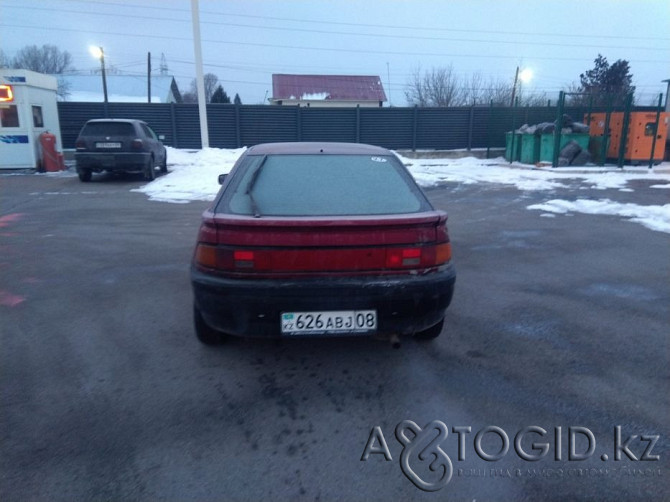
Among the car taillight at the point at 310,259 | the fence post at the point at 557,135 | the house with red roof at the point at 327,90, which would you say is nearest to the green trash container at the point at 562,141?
the fence post at the point at 557,135

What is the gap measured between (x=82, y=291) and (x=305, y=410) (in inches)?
124

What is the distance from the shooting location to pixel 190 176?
15.1 meters

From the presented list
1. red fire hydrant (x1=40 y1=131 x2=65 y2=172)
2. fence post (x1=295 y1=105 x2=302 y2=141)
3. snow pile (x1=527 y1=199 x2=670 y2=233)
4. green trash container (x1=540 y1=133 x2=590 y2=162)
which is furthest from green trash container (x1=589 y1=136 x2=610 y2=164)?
red fire hydrant (x1=40 y1=131 x2=65 y2=172)

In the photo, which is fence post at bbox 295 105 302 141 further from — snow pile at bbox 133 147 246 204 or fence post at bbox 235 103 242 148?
snow pile at bbox 133 147 246 204

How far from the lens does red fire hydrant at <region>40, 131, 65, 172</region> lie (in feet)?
53.8

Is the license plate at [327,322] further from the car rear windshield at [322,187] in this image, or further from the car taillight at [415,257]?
the car rear windshield at [322,187]

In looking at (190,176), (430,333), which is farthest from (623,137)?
(430,333)

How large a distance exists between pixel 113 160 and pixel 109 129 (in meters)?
0.84

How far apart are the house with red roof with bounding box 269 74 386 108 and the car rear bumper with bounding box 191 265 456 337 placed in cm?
4125

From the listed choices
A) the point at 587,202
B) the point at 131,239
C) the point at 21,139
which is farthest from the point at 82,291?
the point at 21,139

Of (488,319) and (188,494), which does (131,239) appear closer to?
(488,319)

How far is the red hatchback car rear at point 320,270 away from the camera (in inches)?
121

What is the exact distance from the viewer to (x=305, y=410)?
298 cm

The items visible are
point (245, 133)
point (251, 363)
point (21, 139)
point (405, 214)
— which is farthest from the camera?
point (245, 133)
